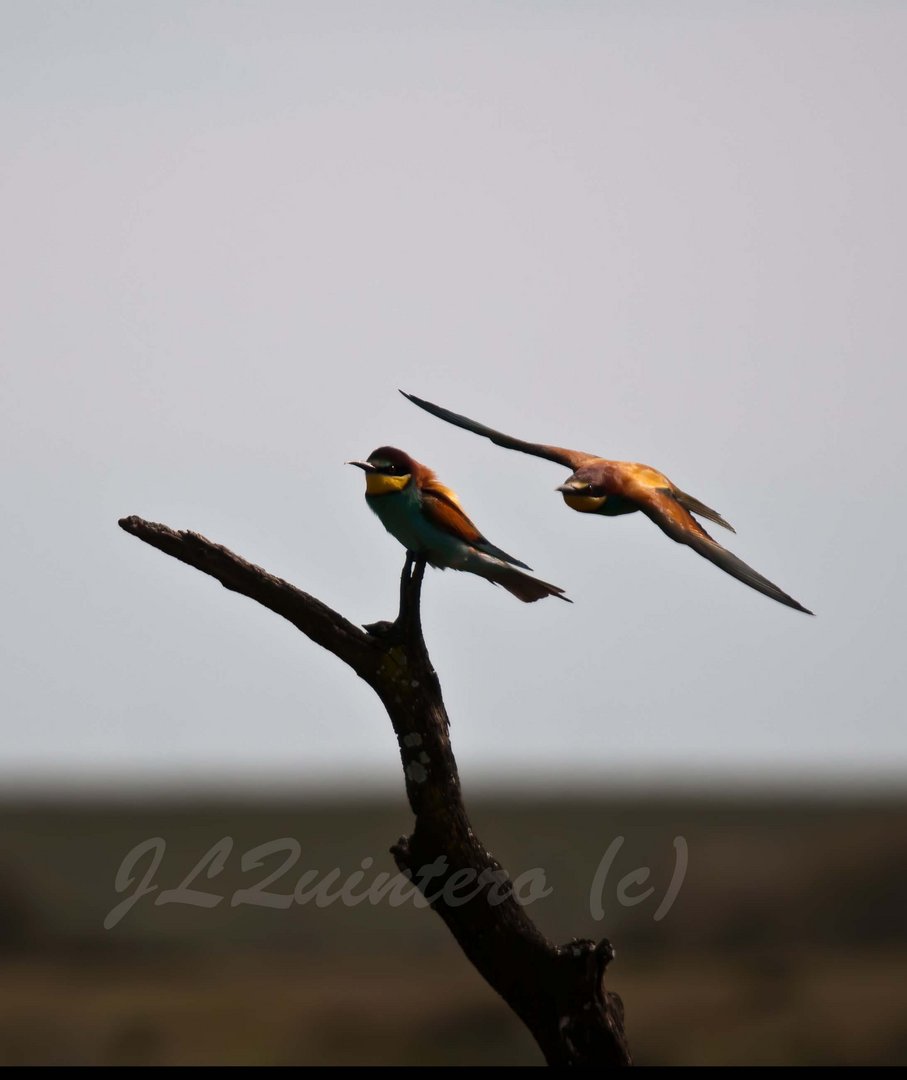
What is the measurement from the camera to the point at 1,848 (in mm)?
44406

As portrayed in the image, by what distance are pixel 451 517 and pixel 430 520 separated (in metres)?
0.11

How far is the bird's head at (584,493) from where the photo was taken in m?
7.97

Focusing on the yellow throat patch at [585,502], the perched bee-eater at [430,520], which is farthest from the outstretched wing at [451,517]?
the yellow throat patch at [585,502]

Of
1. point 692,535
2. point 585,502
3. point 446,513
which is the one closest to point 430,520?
point 446,513

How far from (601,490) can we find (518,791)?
62.0 metres

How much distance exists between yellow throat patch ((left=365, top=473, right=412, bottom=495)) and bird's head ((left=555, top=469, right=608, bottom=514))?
858mm

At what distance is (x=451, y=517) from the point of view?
334 inches

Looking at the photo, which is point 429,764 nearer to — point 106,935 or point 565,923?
point 565,923

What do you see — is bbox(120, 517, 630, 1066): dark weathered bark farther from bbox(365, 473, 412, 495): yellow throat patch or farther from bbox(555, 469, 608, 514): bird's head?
bbox(555, 469, 608, 514): bird's head

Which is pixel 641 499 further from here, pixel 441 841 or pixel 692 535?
pixel 441 841

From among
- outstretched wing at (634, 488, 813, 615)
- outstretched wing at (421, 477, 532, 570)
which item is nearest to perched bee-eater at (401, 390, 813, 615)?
outstretched wing at (634, 488, 813, 615)

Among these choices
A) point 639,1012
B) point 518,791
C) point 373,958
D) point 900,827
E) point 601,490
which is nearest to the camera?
point 601,490

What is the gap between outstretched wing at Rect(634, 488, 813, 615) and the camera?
732 centimetres
